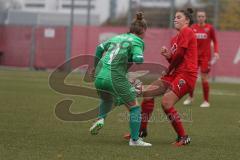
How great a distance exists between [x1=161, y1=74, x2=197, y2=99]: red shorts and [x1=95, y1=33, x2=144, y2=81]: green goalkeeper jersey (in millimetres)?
709

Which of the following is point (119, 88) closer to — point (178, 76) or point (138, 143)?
point (138, 143)

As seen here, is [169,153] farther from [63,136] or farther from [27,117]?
[27,117]

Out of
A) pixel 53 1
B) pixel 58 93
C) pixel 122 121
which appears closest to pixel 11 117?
pixel 122 121

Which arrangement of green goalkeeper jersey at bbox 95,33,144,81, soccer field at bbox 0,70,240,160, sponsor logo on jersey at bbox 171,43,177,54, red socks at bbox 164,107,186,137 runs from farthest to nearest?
sponsor logo on jersey at bbox 171,43,177,54, red socks at bbox 164,107,186,137, green goalkeeper jersey at bbox 95,33,144,81, soccer field at bbox 0,70,240,160

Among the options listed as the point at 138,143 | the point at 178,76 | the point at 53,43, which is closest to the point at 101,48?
the point at 178,76

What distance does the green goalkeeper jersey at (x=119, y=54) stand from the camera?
896 centimetres

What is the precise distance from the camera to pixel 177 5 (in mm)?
33531

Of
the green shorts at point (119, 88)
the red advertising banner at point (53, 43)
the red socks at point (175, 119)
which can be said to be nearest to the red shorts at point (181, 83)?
the red socks at point (175, 119)

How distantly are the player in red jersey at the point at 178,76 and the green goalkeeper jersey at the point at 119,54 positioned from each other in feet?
1.80

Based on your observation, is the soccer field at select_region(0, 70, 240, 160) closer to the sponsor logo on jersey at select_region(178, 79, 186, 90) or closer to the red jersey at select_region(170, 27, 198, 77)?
the sponsor logo on jersey at select_region(178, 79, 186, 90)

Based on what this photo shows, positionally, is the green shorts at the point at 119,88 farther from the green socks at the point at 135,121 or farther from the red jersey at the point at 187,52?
the red jersey at the point at 187,52

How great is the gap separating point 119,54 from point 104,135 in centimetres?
165

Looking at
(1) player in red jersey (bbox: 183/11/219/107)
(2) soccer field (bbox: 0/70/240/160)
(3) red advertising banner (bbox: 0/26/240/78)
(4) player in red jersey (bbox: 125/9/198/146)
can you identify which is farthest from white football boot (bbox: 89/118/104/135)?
Result: (3) red advertising banner (bbox: 0/26/240/78)

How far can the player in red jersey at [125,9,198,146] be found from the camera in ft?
31.0
